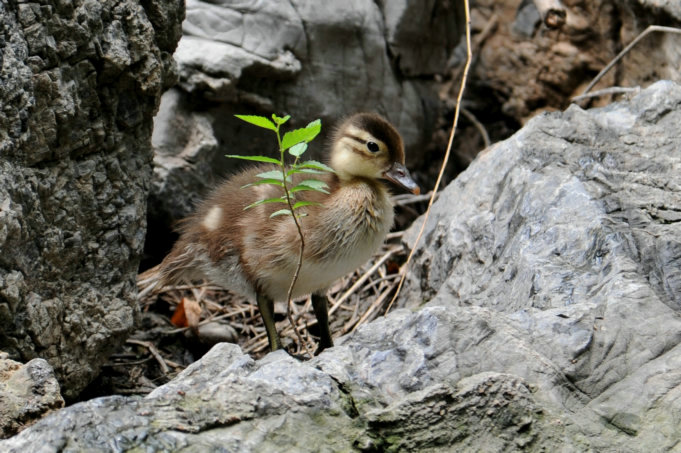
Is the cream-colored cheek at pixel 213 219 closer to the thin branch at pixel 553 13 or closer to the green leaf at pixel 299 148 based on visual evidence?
the green leaf at pixel 299 148

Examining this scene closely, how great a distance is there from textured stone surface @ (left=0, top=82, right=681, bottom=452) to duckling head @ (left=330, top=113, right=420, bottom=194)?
72 centimetres

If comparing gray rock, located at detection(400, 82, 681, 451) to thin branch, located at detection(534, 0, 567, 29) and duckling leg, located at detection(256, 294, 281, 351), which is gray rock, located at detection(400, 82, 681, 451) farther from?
thin branch, located at detection(534, 0, 567, 29)

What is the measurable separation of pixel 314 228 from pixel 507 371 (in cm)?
148

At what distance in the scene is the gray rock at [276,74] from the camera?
4.51 m

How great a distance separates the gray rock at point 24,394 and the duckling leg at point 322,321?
175 cm

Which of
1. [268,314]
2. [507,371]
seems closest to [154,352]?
[268,314]

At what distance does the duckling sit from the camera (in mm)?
3625

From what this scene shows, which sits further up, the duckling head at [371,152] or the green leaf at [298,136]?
→ the green leaf at [298,136]

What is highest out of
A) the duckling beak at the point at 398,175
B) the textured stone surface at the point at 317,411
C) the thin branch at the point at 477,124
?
the duckling beak at the point at 398,175

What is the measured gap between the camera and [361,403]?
219cm

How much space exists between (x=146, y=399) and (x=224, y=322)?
250cm

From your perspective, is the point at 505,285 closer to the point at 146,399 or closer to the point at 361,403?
the point at 361,403

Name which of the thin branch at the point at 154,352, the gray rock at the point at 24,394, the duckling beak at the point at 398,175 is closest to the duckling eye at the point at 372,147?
the duckling beak at the point at 398,175

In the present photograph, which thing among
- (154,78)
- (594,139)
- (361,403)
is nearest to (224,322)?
(154,78)
